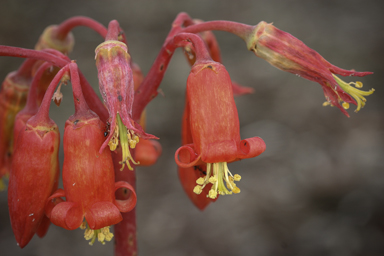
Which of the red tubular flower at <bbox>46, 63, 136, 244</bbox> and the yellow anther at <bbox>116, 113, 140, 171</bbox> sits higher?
the yellow anther at <bbox>116, 113, 140, 171</bbox>

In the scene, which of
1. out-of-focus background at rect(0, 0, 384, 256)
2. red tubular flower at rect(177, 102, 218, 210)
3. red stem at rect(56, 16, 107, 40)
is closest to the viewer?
red tubular flower at rect(177, 102, 218, 210)

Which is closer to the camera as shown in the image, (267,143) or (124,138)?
(124,138)

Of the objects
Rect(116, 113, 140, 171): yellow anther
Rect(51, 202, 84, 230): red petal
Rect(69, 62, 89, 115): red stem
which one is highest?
Rect(69, 62, 89, 115): red stem

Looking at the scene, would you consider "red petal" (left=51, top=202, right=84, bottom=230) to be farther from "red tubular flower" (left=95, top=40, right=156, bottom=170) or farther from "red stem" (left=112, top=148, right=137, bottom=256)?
"red stem" (left=112, top=148, right=137, bottom=256)

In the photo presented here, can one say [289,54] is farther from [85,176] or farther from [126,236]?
[126,236]

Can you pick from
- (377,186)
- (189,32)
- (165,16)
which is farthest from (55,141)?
(165,16)

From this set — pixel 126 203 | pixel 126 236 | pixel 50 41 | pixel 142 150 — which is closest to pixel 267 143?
pixel 142 150

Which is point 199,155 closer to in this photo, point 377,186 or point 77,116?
point 77,116

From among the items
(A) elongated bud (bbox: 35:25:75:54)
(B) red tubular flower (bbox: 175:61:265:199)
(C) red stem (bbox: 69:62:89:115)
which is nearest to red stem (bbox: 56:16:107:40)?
(A) elongated bud (bbox: 35:25:75:54)
